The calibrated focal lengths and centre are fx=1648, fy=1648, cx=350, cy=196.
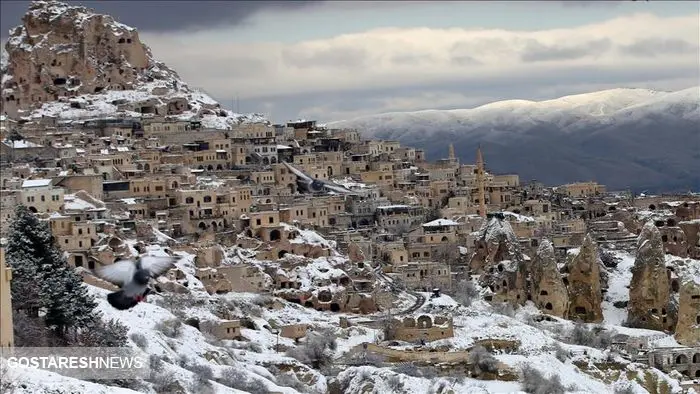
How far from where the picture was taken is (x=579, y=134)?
122 m

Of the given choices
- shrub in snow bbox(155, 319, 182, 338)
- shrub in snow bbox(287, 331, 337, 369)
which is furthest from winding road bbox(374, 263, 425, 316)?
shrub in snow bbox(155, 319, 182, 338)

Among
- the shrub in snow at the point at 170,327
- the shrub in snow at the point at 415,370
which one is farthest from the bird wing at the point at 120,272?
the shrub in snow at the point at 415,370

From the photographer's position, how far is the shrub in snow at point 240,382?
44156 mm

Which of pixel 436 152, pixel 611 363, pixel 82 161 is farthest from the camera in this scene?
pixel 436 152

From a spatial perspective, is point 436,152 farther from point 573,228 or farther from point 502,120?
point 573,228

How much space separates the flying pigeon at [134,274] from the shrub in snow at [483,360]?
2256 centimetres

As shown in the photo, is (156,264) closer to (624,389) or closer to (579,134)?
(624,389)

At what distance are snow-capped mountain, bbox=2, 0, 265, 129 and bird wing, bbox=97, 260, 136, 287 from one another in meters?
59.1

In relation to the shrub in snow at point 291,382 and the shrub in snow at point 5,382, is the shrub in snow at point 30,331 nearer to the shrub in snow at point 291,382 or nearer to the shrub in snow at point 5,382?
the shrub in snow at point 5,382

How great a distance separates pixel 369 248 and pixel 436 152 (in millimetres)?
50868

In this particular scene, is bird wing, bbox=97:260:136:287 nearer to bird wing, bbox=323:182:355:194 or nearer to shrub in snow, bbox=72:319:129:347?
shrub in snow, bbox=72:319:129:347

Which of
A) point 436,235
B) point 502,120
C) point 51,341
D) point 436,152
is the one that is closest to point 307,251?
point 436,235

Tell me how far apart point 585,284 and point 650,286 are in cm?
259

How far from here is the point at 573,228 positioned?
74.6 meters
